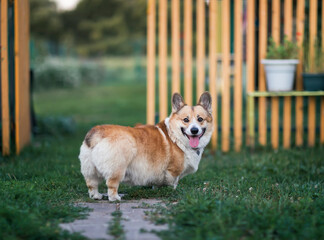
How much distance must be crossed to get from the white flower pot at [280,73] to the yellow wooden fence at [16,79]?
3.51 m

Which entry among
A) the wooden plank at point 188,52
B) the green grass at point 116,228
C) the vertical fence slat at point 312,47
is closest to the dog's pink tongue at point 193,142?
the green grass at point 116,228

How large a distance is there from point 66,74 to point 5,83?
589 inches

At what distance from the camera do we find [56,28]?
3219 centimetres

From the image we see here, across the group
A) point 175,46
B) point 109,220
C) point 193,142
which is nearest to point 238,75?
point 175,46

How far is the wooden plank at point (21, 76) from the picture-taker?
6270 millimetres

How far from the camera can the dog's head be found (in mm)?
4391

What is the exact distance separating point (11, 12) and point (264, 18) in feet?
12.4

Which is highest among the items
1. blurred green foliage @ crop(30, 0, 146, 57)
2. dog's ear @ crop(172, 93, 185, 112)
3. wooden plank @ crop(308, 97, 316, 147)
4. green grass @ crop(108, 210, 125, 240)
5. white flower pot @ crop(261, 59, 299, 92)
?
blurred green foliage @ crop(30, 0, 146, 57)

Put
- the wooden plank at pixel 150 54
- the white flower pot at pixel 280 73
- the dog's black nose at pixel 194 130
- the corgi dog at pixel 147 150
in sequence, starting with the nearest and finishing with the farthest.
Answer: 1. the corgi dog at pixel 147 150
2. the dog's black nose at pixel 194 130
3. the white flower pot at pixel 280 73
4. the wooden plank at pixel 150 54

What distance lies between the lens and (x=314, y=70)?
6.79m

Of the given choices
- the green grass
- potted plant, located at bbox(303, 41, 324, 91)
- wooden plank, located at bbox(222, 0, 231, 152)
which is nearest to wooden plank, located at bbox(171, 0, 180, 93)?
wooden plank, located at bbox(222, 0, 231, 152)

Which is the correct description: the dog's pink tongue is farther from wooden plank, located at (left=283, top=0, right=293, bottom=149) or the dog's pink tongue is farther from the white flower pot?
wooden plank, located at (left=283, top=0, right=293, bottom=149)

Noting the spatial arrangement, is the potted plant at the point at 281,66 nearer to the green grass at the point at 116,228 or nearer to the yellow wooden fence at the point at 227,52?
the yellow wooden fence at the point at 227,52

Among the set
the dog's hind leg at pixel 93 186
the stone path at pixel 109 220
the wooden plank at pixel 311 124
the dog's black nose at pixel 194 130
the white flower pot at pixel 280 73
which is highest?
the white flower pot at pixel 280 73
